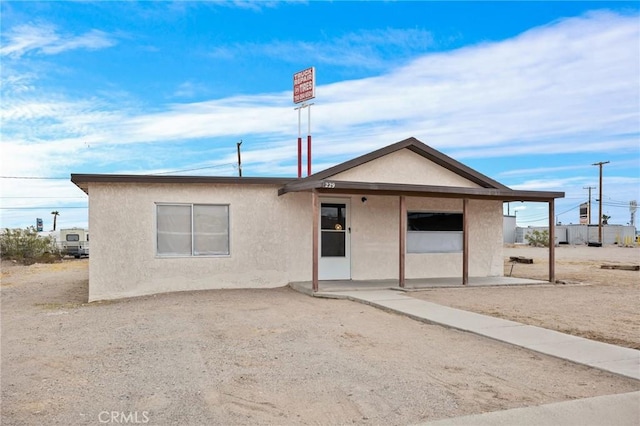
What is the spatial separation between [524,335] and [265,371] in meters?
3.96

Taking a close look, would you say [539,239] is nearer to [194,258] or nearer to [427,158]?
[427,158]

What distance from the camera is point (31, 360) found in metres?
6.52

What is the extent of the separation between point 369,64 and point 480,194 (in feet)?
19.4

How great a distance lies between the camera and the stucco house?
1237 cm

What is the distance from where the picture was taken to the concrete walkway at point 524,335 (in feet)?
20.8

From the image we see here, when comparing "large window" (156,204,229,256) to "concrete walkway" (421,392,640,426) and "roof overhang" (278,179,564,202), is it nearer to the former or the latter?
"roof overhang" (278,179,564,202)

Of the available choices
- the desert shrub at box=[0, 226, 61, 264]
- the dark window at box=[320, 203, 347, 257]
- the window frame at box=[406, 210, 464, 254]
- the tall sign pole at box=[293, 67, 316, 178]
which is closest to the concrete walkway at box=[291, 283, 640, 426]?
the dark window at box=[320, 203, 347, 257]

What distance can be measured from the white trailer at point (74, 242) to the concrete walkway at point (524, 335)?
3027cm

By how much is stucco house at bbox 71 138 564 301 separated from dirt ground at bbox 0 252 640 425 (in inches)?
→ 113

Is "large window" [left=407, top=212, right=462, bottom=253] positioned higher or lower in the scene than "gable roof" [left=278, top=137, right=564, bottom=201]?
lower

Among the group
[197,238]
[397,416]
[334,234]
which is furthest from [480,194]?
[397,416]

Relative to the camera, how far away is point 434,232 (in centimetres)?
1560

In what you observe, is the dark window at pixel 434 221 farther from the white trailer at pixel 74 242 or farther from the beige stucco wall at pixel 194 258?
the white trailer at pixel 74 242

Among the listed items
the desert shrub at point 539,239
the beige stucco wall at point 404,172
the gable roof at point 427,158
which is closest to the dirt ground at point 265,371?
the gable roof at point 427,158
